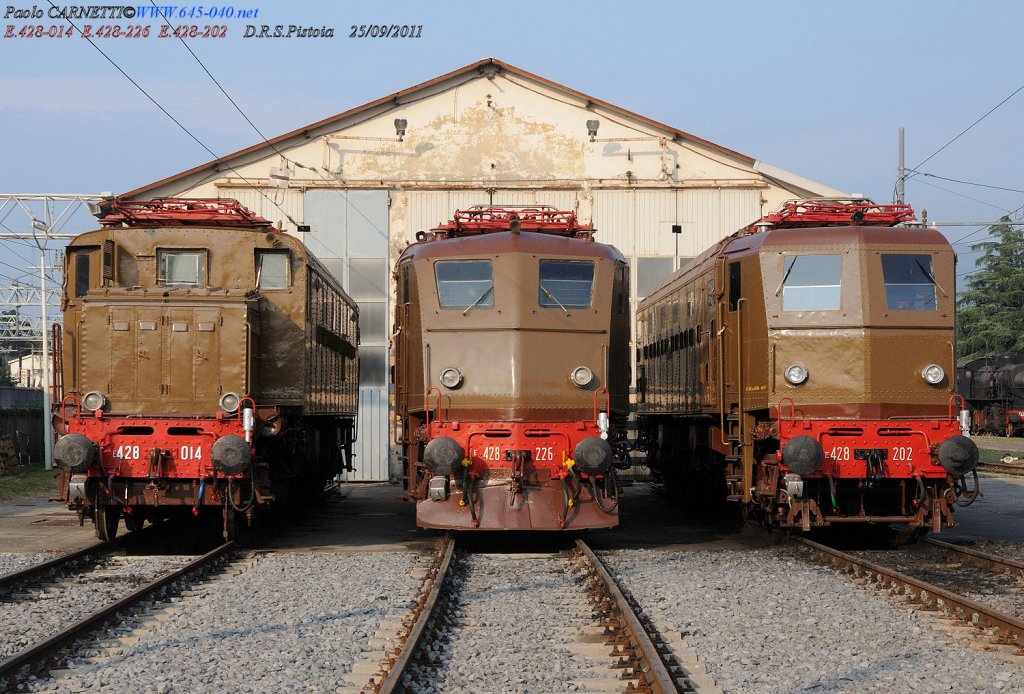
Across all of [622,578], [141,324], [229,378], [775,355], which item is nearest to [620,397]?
[775,355]

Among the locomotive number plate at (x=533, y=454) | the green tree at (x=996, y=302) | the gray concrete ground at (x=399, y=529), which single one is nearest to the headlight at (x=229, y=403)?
the gray concrete ground at (x=399, y=529)

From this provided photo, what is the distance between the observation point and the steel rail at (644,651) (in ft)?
21.4

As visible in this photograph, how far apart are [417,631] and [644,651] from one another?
163cm

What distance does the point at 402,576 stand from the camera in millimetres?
11219

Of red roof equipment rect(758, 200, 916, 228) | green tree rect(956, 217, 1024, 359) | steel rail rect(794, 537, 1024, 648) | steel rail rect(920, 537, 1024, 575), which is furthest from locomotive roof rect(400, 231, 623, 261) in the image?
green tree rect(956, 217, 1024, 359)

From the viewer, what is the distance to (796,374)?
12719mm

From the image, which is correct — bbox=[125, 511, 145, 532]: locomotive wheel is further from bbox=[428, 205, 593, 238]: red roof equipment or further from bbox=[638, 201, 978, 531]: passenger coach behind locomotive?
bbox=[638, 201, 978, 531]: passenger coach behind locomotive

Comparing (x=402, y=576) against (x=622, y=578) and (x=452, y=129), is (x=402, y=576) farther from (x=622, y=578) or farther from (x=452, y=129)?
(x=452, y=129)

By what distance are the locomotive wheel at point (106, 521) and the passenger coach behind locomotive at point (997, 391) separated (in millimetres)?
37713

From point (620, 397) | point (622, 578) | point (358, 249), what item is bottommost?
point (622, 578)

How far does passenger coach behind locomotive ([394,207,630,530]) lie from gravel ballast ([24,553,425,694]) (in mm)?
1388

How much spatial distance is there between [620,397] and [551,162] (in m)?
15.2

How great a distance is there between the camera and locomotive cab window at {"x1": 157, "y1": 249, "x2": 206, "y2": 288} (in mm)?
13711

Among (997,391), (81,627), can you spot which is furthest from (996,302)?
(81,627)
